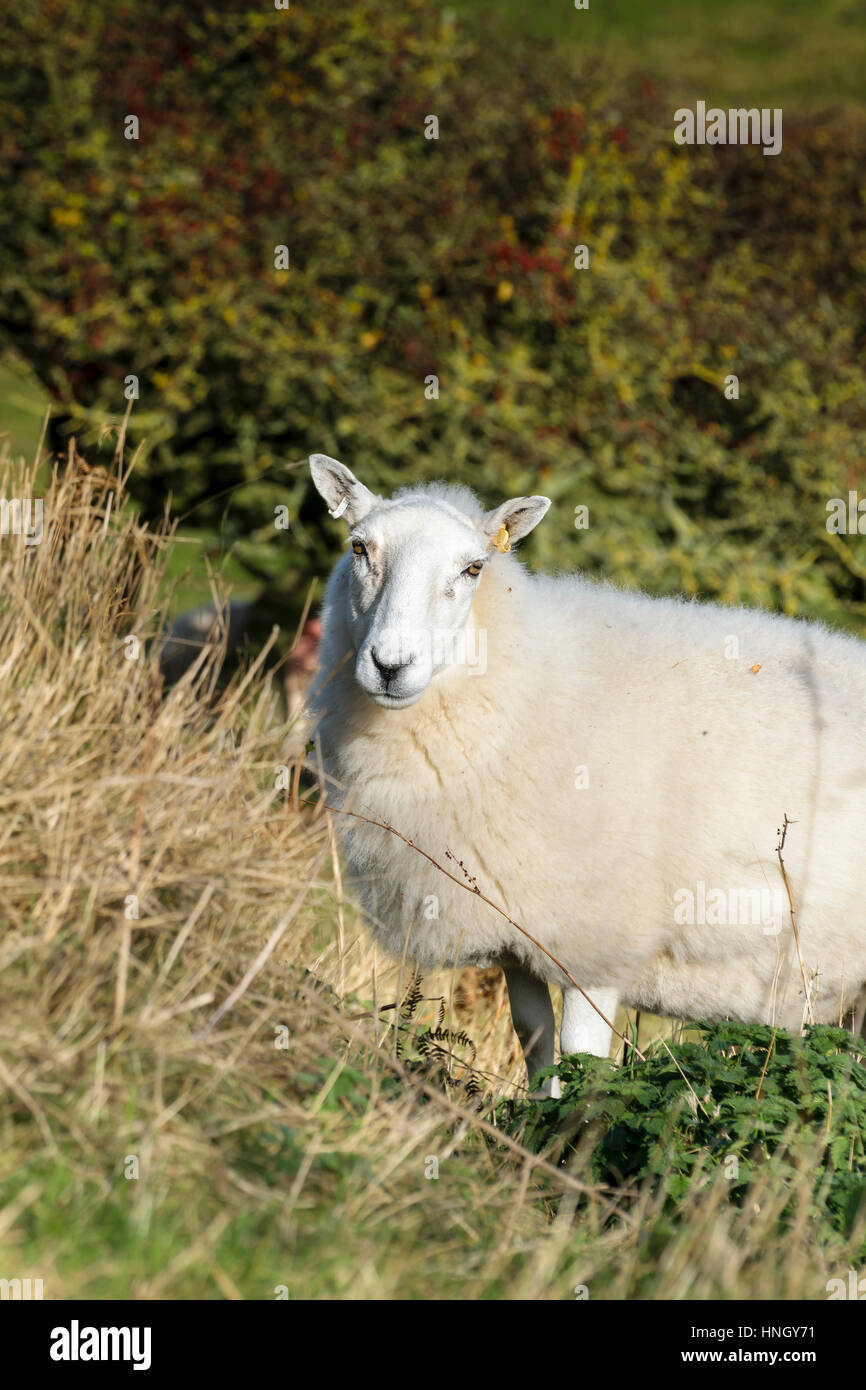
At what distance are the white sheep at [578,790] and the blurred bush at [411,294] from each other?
450 centimetres

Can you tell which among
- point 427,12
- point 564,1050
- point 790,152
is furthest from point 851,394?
point 564,1050

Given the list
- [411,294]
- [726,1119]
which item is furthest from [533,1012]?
[411,294]

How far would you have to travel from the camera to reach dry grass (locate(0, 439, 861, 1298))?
2529 mm

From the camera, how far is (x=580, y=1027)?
4137 millimetres

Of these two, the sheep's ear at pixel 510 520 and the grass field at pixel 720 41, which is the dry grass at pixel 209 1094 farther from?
the grass field at pixel 720 41

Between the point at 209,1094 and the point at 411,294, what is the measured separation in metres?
8.75

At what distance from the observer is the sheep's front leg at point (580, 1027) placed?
163 inches

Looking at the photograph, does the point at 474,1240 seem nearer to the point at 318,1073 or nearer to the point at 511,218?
the point at 318,1073

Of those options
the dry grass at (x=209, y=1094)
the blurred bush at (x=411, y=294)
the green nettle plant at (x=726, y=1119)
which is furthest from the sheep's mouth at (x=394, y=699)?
the blurred bush at (x=411, y=294)

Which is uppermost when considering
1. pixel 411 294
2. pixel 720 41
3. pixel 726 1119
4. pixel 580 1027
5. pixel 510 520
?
pixel 720 41

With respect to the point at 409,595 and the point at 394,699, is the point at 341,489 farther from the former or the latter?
the point at 394,699

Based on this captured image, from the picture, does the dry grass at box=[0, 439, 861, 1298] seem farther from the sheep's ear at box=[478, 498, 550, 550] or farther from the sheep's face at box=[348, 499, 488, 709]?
the sheep's ear at box=[478, 498, 550, 550]

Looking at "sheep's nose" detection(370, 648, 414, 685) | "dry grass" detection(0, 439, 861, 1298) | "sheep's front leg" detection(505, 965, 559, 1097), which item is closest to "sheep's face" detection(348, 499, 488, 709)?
"sheep's nose" detection(370, 648, 414, 685)

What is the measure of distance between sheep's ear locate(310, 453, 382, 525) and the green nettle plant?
1.81 m
